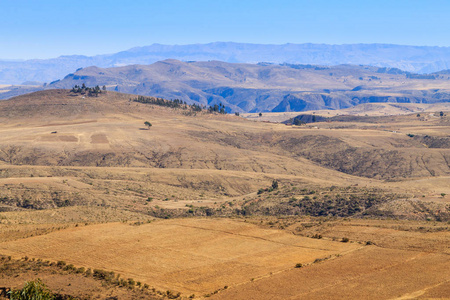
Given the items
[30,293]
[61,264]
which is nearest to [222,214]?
[61,264]

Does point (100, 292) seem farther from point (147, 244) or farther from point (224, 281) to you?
point (147, 244)

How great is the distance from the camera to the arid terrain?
38.2m

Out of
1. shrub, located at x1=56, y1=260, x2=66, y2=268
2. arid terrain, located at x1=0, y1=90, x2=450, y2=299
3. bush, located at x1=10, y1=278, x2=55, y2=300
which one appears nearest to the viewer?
bush, located at x1=10, y1=278, x2=55, y2=300

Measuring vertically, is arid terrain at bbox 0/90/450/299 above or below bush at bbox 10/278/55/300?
below

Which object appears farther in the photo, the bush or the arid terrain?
the arid terrain

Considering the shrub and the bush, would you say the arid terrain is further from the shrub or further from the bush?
the bush

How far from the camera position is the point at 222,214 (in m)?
75.3

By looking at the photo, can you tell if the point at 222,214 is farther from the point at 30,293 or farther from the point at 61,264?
the point at 30,293

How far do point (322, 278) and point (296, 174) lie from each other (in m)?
85.3

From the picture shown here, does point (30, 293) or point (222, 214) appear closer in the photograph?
point (30, 293)

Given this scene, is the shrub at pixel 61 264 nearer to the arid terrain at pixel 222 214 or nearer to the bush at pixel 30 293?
the arid terrain at pixel 222 214

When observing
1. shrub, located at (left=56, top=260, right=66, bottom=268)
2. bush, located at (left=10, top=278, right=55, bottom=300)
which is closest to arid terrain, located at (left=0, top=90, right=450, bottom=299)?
shrub, located at (left=56, top=260, right=66, bottom=268)

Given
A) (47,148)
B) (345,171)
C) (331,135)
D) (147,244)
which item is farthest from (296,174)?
(147,244)

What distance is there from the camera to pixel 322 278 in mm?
37906
